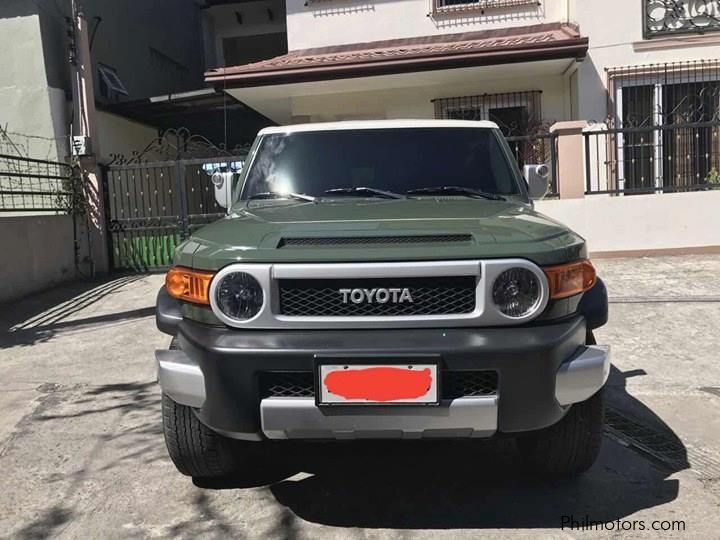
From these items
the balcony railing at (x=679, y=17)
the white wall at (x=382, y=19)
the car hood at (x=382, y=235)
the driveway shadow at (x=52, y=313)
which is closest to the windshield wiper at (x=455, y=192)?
the car hood at (x=382, y=235)

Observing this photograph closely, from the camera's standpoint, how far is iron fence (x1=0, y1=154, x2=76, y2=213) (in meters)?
9.37

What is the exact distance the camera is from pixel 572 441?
291 centimetres

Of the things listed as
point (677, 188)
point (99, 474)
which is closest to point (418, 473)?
point (99, 474)

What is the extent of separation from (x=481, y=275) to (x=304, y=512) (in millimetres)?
1357

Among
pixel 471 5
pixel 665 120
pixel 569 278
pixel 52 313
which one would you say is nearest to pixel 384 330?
pixel 569 278

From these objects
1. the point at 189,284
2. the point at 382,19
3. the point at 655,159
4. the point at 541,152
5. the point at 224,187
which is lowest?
the point at 189,284

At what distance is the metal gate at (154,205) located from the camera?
33.3ft

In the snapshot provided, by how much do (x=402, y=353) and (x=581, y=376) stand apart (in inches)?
28.3

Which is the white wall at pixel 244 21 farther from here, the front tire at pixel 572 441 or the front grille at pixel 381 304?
the front tire at pixel 572 441

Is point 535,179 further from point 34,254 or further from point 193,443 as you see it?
point 34,254

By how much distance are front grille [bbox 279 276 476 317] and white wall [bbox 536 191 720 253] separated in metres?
6.98

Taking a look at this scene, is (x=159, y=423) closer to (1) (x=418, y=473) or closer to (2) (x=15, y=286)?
(1) (x=418, y=473)


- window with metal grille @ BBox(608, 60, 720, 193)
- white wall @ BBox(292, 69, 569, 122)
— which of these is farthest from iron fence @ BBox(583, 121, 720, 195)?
white wall @ BBox(292, 69, 569, 122)

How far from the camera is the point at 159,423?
13.2ft
